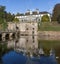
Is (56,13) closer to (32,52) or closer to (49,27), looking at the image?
(49,27)

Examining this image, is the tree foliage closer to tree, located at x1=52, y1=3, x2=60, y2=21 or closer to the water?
tree, located at x1=52, y1=3, x2=60, y2=21

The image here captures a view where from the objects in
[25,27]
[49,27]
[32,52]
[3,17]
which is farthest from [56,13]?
[32,52]

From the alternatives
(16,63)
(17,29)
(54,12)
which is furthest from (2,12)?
(16,63)

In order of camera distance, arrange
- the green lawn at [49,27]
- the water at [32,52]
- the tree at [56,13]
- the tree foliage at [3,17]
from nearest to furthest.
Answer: the water at [32,52]
the green lawn at [49,27]
the tree foliage at [3,17]
the tree at [56,13]

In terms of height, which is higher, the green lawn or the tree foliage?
the tree foliage

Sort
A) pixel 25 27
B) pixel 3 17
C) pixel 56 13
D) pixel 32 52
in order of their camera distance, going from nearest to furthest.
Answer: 1. pixel 32 52
2. pixel 25 27
3. pixel 3 17
4. pixel 56 13

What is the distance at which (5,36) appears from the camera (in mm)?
64750

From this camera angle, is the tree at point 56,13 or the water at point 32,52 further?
the tree at point 56,13

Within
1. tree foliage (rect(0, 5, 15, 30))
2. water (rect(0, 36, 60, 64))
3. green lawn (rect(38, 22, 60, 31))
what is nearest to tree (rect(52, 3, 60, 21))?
green lawn (rect(38, 22, 60, 31))

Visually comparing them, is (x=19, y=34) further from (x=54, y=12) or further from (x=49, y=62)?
(x=49, y=62)

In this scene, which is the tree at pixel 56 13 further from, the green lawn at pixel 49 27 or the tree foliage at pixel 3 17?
the tree foliage at pixel 3 17

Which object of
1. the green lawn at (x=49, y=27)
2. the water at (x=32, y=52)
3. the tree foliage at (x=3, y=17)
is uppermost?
the tree foliage at (x=3, y=17)

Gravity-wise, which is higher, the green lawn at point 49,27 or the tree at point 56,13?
the tree at point 56,13

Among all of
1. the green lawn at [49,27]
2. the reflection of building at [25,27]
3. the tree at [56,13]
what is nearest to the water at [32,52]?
the green lawn at [49,27]
